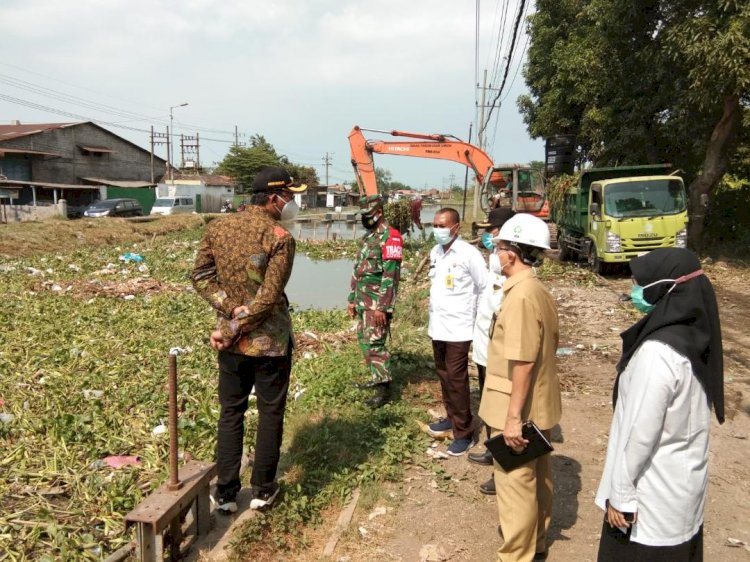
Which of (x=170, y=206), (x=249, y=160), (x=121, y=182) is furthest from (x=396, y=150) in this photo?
(x=249, y=160)

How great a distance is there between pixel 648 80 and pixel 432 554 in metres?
16.8

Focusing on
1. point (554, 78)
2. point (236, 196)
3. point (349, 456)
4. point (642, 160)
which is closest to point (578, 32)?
point (554, 78)

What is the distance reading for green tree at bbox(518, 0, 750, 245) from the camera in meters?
11.7

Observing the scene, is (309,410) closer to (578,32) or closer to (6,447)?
(6,447)

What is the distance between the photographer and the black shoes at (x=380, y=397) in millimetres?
4988

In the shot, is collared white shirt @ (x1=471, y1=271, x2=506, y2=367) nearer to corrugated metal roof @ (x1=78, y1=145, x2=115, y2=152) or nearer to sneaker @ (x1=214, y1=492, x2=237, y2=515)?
sneaker @ (x1=214, y1=492, x2=237, y2=515)

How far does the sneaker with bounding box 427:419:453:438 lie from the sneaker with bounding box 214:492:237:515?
181cm

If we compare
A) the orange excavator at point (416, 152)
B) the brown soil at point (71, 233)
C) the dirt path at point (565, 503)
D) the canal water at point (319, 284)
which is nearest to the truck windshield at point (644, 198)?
the orange excavator at point (416, 152)

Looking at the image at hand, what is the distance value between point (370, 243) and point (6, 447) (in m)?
3.31

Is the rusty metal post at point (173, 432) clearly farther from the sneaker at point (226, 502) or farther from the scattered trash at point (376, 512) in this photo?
the scattered trash at point (376, 512)

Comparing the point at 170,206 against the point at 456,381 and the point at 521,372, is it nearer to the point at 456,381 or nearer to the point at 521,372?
the point at 456,381

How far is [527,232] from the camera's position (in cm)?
271

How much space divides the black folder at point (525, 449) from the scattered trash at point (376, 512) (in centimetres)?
112

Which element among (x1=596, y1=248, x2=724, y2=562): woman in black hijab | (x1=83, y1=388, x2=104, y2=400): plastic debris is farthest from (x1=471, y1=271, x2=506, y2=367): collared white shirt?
(x1=83, y1=388, x2=104, y2=400): plastic debris
